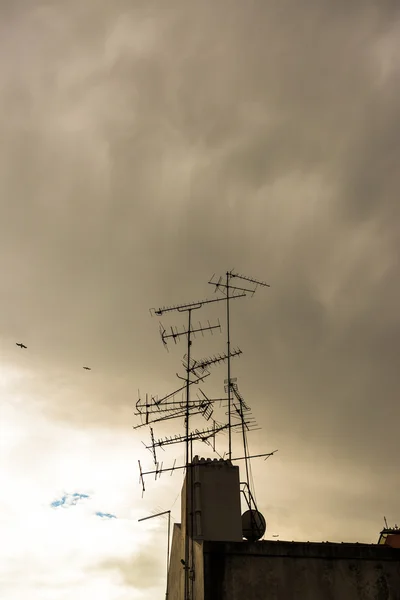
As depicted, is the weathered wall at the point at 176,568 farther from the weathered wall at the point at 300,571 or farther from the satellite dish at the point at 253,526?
the weathered wall at the point at 300,571

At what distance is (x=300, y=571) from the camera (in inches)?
611

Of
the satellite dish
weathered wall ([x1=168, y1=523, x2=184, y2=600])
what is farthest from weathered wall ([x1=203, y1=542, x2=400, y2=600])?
weathered wall ([x1=168, y1=523, x2=184, y2=600])

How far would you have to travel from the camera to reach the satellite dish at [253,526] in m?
19.2

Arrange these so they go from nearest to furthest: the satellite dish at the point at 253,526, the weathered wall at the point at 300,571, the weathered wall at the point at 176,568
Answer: the weathered wall at the point at 300,571 < the satellite dish at the point at 253,526 < the weathered wall at the point at 176,568

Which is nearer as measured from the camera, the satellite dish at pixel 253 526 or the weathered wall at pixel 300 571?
the weathered wall at pixel 300 571

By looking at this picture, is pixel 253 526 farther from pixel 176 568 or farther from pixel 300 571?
pixel 176 568

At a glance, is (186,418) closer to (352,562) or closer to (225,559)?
(225,559)

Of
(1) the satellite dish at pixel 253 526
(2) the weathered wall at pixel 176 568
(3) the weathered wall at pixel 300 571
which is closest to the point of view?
(3) the weathered wall at pixel 300 571

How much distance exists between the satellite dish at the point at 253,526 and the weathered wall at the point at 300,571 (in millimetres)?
3578

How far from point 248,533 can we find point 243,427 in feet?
15.0

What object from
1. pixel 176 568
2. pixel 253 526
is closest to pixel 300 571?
pixel 253 526

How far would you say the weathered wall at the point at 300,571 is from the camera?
50.1ft

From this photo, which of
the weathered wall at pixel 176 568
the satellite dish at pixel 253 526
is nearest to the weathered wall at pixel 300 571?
the satellite dish at pixel 253 526

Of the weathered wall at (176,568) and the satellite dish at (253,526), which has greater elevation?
the satellite dish at (253,526)
